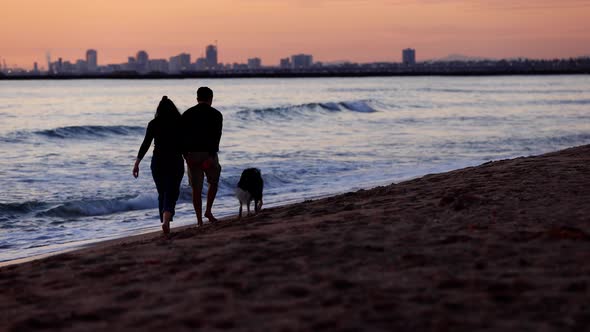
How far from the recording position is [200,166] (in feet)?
30.9

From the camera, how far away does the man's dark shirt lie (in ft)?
29.8

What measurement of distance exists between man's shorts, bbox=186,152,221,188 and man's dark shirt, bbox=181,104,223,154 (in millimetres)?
88

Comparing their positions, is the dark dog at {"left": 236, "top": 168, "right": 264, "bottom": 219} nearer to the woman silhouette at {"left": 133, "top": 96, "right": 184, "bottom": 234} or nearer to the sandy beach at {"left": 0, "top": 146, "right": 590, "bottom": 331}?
the woman silhouette at {"left": 133, "top": 96, "right": 184, "bottom": 234}

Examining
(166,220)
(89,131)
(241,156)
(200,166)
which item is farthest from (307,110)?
(166,220)

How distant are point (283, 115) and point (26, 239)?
113 ft

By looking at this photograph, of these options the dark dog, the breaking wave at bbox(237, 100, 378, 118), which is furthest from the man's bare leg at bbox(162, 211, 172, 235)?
the breaking wave at bbox(237, 100, 378, 118)

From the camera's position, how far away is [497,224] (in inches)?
267

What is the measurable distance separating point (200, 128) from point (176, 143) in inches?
13.6

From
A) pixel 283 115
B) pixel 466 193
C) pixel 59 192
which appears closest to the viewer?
pixel 466 193

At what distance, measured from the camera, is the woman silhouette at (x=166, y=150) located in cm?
886

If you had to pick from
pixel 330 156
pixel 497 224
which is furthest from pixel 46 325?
pixel 330 156

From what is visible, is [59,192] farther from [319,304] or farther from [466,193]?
[319,304]

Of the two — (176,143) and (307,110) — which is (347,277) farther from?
(307,110)

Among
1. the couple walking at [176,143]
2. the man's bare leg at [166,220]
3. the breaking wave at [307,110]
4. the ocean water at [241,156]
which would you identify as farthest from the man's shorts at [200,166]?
the breaking wave at [307,110]
